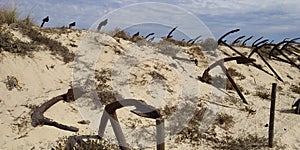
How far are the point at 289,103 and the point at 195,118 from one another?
3.92 metres

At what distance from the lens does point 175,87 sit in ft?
30.6

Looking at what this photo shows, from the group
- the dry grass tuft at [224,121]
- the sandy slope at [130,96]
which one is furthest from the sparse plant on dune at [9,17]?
the dry grass tuft at [224,121]

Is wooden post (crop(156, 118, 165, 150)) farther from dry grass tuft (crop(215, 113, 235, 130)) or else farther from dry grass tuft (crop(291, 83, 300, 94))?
dry grass tuft (crop(291, 83, 300, 94))

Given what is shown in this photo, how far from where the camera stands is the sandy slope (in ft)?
19.2

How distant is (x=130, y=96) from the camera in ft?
26.3

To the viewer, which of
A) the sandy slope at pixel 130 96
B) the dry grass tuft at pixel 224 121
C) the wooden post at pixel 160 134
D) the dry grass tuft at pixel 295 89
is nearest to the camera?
the wooden post at pixel 160 134

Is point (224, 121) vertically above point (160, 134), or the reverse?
point (160, 134)

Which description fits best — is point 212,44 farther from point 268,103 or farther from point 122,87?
point 122,87

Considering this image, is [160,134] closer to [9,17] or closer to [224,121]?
[224,121]

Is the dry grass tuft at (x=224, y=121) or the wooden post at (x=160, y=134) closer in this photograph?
the wooden post at (x=160, y=134)

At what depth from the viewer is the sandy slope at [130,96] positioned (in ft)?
19.2

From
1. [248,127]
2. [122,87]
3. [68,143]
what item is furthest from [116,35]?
[68,143]

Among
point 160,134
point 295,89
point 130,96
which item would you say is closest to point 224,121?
point 130,96

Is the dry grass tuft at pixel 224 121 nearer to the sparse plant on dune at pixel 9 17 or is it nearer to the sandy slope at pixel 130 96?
the sandy slope at pixel 130 96
